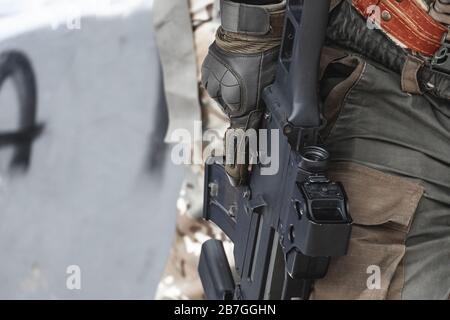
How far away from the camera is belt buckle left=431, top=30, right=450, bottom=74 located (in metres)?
1.31

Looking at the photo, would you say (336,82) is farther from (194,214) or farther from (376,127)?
(194,214)

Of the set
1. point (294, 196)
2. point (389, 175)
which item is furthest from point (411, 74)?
point (294, 196)

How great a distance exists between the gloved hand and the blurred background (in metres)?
0.92

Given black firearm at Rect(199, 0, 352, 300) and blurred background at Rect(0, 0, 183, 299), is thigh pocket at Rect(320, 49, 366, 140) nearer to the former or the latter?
black firearm at Rect(199, 0, 352, 300)

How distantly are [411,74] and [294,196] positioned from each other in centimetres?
30

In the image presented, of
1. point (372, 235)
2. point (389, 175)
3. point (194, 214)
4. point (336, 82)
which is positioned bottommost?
point (194, 214)

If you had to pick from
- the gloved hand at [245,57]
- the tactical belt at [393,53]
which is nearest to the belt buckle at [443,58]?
the tactical belt at [393,53]

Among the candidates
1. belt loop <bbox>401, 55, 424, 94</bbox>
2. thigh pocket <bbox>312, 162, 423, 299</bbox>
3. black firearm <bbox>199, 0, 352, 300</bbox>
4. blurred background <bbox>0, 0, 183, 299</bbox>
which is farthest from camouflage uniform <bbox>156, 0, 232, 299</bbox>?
belt loop <bbox>401, 55, 424, 94</bbox>

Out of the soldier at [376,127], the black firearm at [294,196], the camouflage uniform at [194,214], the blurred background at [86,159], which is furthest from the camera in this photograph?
the blurred background at [86,159]

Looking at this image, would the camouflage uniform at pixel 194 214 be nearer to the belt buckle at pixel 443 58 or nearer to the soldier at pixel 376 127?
the soldier at pixel 376 127

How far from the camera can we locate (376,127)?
1395 millimetres

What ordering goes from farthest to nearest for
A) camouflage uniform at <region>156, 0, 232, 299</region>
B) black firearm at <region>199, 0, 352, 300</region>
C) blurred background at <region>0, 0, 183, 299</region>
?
blurred background at <region>0, 0, 183, 299</region> < camouflage uniform at <region>156, 0, 232, 299</region> < black firearm at <region>199, 0, 352, 300</region>

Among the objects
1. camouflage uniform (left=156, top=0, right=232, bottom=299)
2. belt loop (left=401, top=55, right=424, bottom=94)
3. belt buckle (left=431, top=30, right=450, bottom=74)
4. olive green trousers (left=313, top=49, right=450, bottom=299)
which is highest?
belt buckle (left=431, top=30, right=450, bottom=74)

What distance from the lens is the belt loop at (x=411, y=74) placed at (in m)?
1.32
